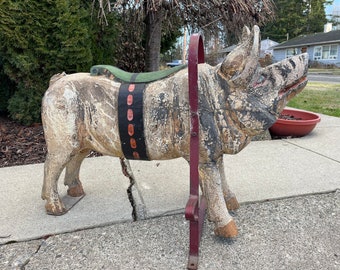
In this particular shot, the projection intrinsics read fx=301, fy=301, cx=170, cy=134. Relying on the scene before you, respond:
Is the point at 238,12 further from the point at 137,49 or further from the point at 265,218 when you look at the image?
the point at 265,218

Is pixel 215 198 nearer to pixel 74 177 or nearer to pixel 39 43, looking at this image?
pixel 74 177

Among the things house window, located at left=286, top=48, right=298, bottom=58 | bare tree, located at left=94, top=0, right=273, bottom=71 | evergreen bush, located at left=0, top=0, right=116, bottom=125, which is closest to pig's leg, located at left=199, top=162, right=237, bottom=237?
evergreen bush, located at left=0, top=0, right=116, bottom=125

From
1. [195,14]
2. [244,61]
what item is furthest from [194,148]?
[195,14]

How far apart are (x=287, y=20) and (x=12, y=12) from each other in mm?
51198

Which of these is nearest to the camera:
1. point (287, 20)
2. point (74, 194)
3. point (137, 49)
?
point (74, 194)

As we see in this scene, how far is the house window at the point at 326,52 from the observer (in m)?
34.8

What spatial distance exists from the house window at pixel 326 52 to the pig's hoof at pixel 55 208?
38.9m

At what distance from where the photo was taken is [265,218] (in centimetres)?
239

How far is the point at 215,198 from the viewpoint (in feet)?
6.48

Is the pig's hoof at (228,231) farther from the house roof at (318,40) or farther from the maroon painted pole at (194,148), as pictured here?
the house roof at (318,40)

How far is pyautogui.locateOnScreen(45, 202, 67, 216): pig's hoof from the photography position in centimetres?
242

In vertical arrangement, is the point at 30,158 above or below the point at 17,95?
below

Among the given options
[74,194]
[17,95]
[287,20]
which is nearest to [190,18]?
[17,95]

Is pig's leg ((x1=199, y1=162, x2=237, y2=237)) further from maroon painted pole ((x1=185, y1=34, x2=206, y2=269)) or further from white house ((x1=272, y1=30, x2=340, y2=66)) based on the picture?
white house ((x1=272, y1=30, x2=340, y2=66))
